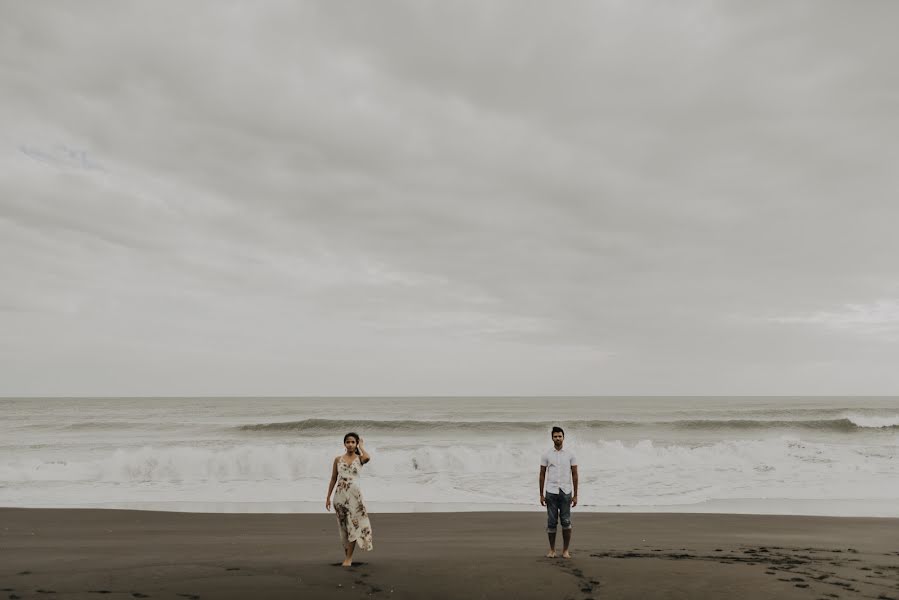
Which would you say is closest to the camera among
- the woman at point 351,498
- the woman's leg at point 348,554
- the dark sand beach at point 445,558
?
the dark sand beach at point 445,558

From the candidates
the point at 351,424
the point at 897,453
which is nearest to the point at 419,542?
the point at 897,453

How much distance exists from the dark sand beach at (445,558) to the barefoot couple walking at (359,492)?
14.4 inches

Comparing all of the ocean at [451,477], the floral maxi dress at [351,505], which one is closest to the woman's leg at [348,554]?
the floral maxi dress at [351,505]

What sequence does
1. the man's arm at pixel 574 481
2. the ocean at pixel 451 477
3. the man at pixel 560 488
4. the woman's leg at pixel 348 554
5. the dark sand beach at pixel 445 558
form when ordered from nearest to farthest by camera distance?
the dark sand beach at pixel 445 558 → the woman's leg at pixel 348 554 → the man's arm at pixel 574 481 → the man at pixel 560 488 → the ocean at pixel 451 477

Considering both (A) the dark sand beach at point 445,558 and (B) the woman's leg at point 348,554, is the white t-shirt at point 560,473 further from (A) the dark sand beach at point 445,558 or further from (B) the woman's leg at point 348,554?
(B) the woman's leg at point 348,554

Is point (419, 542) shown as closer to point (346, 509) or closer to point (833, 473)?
point (346, 509)

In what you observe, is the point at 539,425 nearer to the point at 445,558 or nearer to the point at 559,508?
the point at 559,508

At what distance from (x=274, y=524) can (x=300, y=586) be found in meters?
5.49

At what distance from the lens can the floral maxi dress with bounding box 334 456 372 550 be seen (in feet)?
23.6

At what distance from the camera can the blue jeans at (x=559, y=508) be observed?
25.9 ft

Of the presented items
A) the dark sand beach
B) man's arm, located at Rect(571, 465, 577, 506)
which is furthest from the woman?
man's arm, located at Rect(571, 465, 577, 506)

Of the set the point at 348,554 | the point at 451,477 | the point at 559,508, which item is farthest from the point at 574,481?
the point at 451,477

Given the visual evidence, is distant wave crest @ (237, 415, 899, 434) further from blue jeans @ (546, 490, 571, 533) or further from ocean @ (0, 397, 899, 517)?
blue jeans @ (546, 490, 571, 533)

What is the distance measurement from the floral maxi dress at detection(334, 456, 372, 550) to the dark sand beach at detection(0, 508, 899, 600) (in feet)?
1.34
